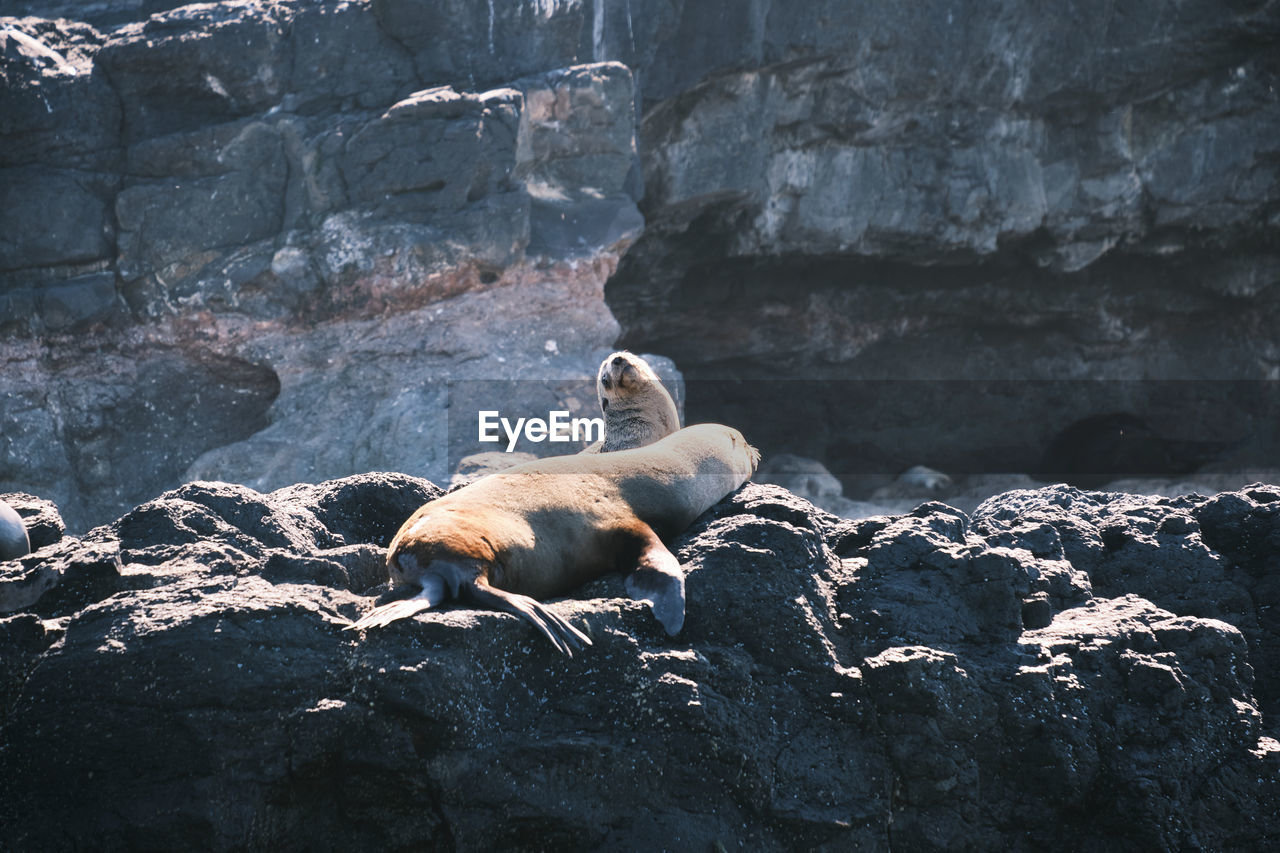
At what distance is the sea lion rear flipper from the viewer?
288 centimetres

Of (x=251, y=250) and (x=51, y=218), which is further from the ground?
(x=51, y=218)

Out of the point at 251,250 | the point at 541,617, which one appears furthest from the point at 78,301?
the point at 541,617

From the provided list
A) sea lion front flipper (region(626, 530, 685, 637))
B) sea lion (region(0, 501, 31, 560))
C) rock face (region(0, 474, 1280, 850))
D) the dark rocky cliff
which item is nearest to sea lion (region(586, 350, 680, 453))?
rock face (region(0, 474, 1280, 850))

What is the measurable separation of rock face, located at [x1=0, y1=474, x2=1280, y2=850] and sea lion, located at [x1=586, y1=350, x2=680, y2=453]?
1.46 m

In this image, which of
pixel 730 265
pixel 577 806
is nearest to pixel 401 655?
pixel 577 806

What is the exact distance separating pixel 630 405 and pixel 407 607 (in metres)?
2.53

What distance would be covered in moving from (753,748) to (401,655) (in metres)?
0.97

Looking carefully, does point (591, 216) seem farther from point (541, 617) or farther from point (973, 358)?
point (541, 617)

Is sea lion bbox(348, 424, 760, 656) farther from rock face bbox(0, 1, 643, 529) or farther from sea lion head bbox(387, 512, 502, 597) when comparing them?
rock face bbox(0, 1, 643, 529)

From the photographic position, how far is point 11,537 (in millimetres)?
3500

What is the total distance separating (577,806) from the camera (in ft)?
9.01

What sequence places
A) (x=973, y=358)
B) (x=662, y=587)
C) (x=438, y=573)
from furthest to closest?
(x=973, y=358), (x=662, y=587), (x=438, y=573)

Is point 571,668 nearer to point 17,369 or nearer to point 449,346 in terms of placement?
point 449,346

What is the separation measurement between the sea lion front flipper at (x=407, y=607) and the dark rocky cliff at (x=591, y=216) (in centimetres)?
532
